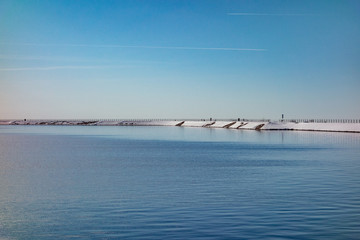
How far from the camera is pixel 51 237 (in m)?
19.3

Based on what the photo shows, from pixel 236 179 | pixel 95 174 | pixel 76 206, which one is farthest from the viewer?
pixel 95 174

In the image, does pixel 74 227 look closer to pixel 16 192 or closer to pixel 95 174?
pixel 16 192

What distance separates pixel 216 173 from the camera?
42.7 meters

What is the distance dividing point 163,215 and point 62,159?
35.3 meters

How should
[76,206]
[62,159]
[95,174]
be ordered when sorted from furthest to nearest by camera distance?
1. [62,159]
2. [95,174]
3. [76,206]

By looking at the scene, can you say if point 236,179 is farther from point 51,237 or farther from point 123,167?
point 51,237

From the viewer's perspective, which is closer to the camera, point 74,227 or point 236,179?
point 74,227

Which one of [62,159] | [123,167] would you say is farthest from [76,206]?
[62,159]

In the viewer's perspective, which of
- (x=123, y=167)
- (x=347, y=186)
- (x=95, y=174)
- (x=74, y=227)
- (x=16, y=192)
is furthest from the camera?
(x=123, y=167)

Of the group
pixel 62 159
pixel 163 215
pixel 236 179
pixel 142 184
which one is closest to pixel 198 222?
pixel 163 215

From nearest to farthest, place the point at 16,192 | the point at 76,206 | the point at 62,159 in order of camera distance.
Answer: the point at 76,206, the point at 16,192, the point at 62,159

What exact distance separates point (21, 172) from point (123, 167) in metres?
8.94

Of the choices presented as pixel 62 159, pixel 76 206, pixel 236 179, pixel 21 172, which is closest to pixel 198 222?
pixel 76 206

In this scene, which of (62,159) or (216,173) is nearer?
(216,173)
